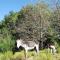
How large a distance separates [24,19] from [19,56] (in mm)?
6993

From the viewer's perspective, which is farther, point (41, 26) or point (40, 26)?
point (40, 26)

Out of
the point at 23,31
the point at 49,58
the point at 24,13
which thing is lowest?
the point at 49,58

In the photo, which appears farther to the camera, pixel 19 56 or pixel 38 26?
pixel 38 26

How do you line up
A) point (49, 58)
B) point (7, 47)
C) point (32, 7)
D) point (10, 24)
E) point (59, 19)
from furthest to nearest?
1. point (10, 24)
2. point (32, 7)
3. point (59, 19)
4. point (7, 47)
5. point (49, 58)

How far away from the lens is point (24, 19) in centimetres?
1727

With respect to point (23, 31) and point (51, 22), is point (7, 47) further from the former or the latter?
point (51, 22)

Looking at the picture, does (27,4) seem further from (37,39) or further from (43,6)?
(37,39)

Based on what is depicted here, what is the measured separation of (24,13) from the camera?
1791cm

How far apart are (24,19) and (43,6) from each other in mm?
1989

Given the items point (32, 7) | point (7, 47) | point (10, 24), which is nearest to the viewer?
point (7, 47)

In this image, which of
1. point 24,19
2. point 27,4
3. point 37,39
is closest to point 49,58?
point 37,39

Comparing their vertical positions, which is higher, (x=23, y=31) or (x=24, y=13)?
(x=24, y=13)

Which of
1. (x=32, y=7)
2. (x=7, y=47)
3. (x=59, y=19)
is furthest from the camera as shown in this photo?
(x=32, y=7)

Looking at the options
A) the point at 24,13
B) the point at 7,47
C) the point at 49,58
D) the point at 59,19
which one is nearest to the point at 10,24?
the point at 24,13
